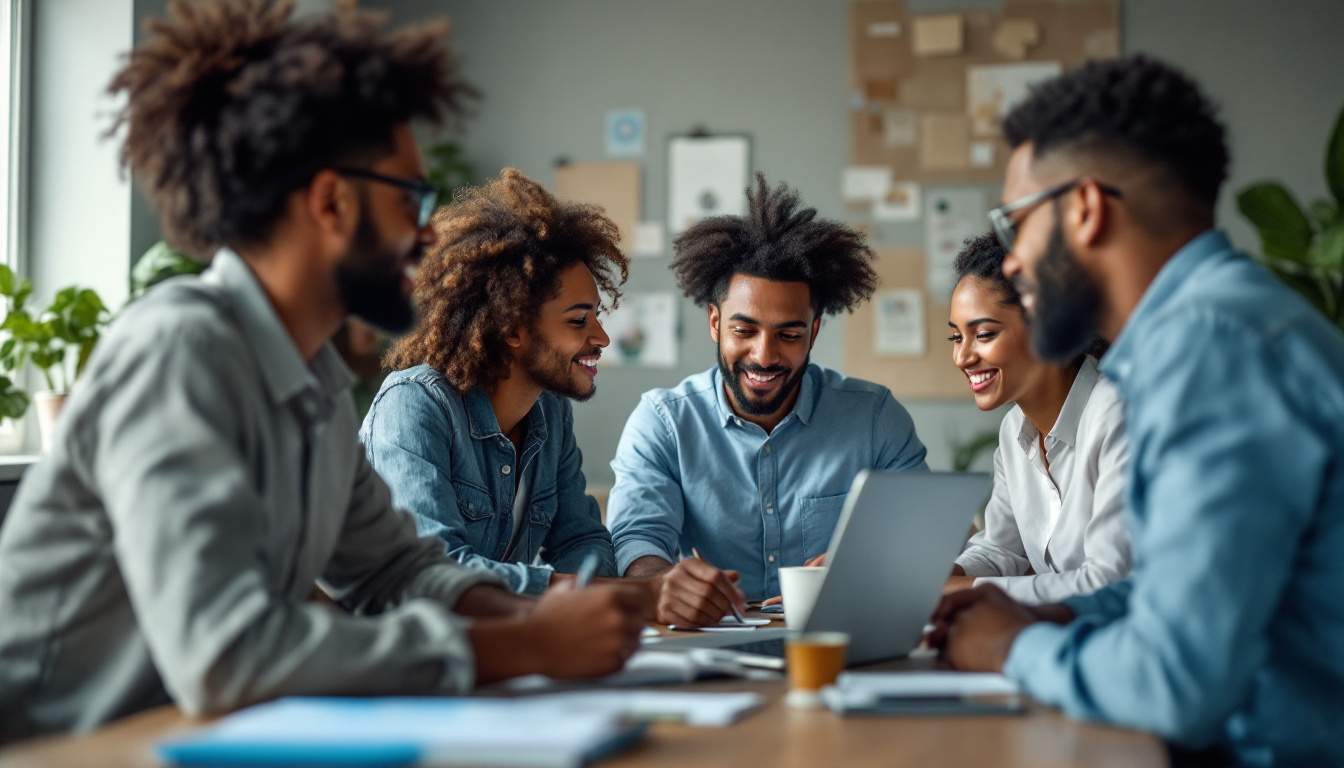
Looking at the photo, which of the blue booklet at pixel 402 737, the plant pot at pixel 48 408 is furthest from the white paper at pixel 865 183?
the blue booklet at pixel 402 737

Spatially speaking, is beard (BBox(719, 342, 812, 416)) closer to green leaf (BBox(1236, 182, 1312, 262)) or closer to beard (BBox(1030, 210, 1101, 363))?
beard (BBox(1030, 210, 1101, 363))

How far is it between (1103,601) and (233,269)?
42.7 inches

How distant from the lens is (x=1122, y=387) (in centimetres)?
134

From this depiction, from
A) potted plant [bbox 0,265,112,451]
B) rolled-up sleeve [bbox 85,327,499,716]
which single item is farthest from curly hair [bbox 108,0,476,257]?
potted plant [bbox 0,265,112,451]

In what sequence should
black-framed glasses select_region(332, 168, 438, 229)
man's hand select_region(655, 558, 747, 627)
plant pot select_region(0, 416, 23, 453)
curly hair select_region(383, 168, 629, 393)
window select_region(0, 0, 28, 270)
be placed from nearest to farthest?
1. black-framed glasses select_region(332, 168, 438, 229)
2. man's hand select_region(655, 558, 747, 627)
3. curly hair select_region(383, 168, 629, 393)
4. plant pot select_region(0, 416, 23, 453)
5. window select_region(0, 0, 28, 270)

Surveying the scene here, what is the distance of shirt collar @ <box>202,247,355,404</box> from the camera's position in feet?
4.27

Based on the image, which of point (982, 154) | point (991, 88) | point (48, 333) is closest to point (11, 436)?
point (48, 333)

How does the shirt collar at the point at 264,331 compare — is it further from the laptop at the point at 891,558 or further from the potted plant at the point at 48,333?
the potted plant at the point at 48,333

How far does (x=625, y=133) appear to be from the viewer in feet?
16.4

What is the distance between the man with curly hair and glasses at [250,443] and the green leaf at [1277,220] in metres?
2.96

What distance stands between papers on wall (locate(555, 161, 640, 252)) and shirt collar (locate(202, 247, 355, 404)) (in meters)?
3.61

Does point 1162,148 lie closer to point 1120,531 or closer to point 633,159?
point 1120,531

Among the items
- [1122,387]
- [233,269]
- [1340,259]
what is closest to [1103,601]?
[1122,387]

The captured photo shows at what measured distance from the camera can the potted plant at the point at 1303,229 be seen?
3.74 metres
